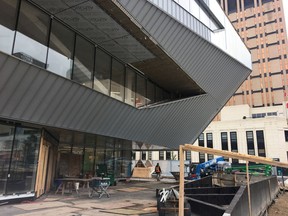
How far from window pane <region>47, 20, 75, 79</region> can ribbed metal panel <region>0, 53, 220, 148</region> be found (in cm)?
86

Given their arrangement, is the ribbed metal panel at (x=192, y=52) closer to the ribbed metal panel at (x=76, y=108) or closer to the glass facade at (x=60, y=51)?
the ribbed metal panel at (x=76, y=108)

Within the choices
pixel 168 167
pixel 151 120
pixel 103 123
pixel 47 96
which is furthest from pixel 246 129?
pixel 47 96

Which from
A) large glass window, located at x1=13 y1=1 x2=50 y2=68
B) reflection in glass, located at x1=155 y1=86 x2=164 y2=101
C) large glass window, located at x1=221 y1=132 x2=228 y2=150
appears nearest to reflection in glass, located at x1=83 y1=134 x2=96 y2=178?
reflection in glass, located at x1=155 y1=86 x2=164 y2=101

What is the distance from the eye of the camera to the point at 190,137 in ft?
89.0

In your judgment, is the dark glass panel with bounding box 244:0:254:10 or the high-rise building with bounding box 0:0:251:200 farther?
the dark glass panel with bounding box 244:0:254:10

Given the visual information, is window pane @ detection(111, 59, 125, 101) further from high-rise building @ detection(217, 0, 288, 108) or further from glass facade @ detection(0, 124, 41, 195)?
high-rise building @ detection(217, 0, 288, 108)

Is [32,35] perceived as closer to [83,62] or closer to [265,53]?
[83,62]

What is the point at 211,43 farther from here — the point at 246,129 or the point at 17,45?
the point at 246,129

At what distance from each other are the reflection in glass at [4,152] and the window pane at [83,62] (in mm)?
3885

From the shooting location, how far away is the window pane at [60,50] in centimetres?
1192

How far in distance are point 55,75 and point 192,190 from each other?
7788 millimetres

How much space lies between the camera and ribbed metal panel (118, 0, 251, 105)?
1242 cm

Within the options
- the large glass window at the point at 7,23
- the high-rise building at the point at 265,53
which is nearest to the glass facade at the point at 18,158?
the large glass window at the point at 7,23

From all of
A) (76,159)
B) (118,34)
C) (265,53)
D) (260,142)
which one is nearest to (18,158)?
(118,34)
